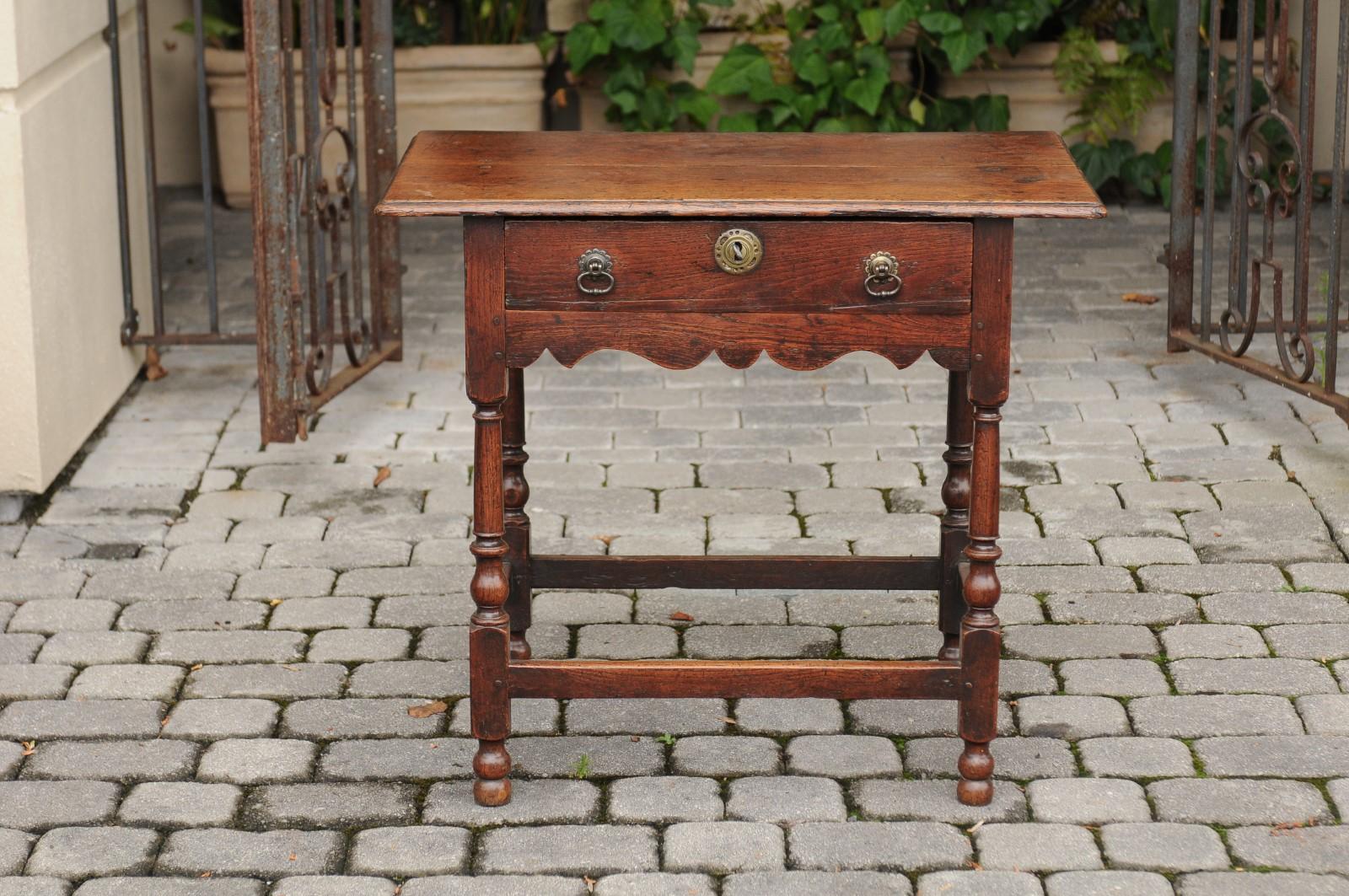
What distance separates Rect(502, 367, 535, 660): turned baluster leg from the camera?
3824 mm

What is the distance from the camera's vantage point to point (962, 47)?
776 cm

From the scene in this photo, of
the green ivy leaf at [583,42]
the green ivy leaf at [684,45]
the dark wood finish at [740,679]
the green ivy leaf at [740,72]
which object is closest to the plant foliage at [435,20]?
the green ivy leaf at [583,42]

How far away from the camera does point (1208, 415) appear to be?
539 centimetres

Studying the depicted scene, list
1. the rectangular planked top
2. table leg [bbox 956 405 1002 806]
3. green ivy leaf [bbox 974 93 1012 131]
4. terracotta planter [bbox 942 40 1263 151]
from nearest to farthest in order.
→ the rectangular planked top, table leg [bbox 956 405 1002 806], green ivy leaf [bbox 974 93 1012 131], terracotta planter [bbox 942 40 1263 151]

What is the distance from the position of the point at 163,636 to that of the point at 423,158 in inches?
51.8

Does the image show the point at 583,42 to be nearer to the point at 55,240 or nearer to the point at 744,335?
the point at 55,240

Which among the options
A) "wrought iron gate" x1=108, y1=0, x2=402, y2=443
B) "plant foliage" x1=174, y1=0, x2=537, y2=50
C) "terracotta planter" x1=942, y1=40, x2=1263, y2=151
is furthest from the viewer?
"plant foliage" x1=174, y1=0, x2=537, y2=50

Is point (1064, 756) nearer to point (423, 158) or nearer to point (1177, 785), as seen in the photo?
point (1177, 785)

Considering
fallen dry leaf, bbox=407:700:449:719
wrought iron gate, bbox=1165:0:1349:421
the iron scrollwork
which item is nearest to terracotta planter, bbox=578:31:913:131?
wrought iron gate, bbox=1165:0:1349:421

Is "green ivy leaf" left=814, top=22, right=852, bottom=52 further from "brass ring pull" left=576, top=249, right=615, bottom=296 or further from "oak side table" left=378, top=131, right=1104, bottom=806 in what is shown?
"brass ring pull" left=576, top=249, right=615, bottom=296

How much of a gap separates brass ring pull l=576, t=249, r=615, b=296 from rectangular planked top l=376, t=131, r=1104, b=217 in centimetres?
9

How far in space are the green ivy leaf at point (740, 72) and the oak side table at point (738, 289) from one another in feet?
14.8

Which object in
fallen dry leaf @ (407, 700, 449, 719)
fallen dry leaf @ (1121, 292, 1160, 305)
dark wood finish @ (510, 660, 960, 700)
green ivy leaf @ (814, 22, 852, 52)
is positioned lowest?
fallen dry leaf @ (407, 700, 449, 719)

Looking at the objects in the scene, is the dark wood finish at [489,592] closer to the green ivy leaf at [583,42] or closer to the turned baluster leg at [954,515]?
the turned baluster leg at [954,515]
